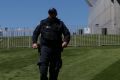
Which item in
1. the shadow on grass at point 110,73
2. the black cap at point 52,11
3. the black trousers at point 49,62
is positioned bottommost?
the shadow on grass at point 110,73

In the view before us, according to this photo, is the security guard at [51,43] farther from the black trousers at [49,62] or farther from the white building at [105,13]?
the white building at [105,13]

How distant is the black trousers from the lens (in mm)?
10969

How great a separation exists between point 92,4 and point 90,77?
6473cm

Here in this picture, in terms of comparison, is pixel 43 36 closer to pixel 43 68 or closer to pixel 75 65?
pixel 43 68

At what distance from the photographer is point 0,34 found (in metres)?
34.8

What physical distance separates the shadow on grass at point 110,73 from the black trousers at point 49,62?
3689 millimetres

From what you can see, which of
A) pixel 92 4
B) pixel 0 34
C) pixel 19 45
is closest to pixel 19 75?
pixel 19 45

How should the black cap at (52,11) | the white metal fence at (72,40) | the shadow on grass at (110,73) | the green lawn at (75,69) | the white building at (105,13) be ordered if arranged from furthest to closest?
1. the white building at (105,13)
2. the white metal fence at (72,40)
3. the green lawn at (75,69)
4. the shadow on grass at (110,73)
5. the black cap at (52,11)

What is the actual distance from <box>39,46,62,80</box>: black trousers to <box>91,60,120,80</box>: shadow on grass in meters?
3.69

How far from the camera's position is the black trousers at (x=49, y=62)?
10969mm

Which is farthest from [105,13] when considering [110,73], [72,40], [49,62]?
[49,62]

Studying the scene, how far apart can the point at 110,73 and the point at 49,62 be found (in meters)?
5.00

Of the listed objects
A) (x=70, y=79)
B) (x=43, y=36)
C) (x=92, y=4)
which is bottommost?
(x=70, y=79)

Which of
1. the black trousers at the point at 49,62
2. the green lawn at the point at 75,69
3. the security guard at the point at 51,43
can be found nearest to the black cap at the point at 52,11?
the security guard at the point at 51,43
